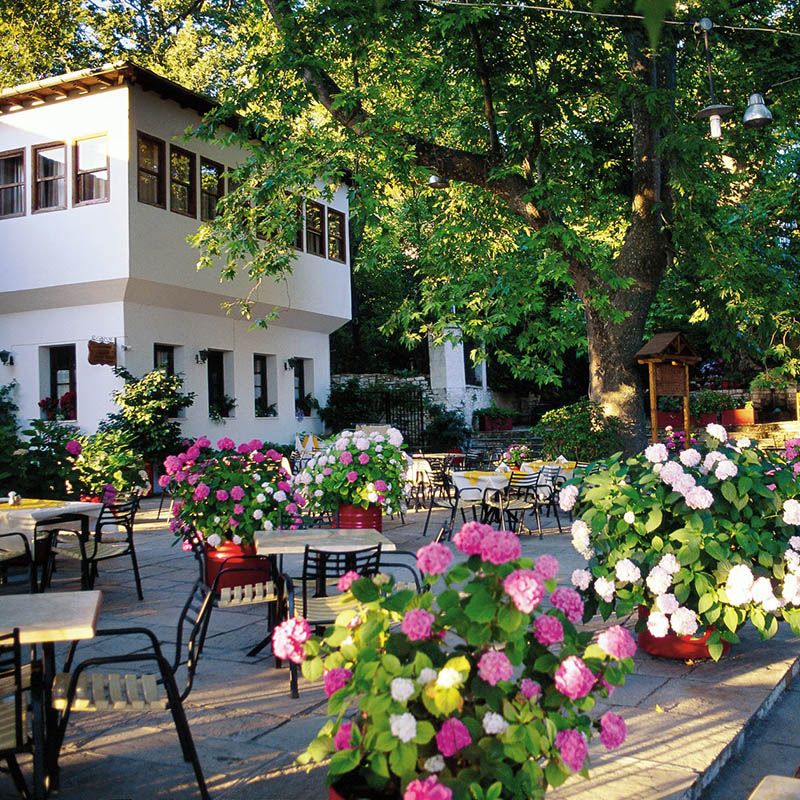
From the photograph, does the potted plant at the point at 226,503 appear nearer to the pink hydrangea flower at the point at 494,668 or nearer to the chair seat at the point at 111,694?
the chair seat at the point at 111,694

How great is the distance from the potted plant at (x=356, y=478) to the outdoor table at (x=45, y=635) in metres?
5.16

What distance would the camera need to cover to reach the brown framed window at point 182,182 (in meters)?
15.8

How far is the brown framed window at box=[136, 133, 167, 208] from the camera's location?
15.1m

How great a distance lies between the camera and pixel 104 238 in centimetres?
1448

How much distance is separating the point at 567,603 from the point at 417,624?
537mm

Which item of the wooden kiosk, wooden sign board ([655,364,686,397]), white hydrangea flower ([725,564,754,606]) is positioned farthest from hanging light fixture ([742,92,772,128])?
white hydrangea flower ([725,564,754,606])

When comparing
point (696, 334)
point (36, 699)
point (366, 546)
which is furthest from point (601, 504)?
point (696, 334)

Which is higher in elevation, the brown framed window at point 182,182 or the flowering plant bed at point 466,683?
the brown framed window at point 182,182

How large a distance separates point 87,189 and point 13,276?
2.15m

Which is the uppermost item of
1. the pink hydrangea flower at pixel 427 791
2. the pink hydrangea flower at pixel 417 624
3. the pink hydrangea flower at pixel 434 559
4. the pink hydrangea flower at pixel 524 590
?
the pink hydrangea flower at pixel 434 559

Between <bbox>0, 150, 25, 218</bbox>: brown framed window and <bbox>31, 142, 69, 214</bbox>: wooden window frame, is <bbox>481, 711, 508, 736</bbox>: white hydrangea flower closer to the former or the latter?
<bbox>31, 142, 69, 214</bbox>: wooden window frame

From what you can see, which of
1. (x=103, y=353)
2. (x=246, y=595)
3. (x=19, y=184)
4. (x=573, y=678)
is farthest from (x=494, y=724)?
(x=19, y=184)

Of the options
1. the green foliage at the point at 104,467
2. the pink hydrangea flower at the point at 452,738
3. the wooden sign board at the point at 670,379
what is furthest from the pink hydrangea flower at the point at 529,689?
the wooden sign board at the point at 670,379

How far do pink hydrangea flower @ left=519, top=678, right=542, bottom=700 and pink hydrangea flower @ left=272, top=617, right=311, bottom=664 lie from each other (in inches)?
24.4
